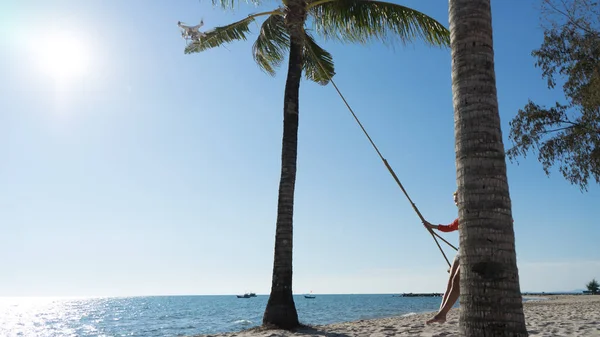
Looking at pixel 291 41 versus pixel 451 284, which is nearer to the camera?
pixel 451 284

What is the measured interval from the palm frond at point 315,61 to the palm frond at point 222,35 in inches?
74.3

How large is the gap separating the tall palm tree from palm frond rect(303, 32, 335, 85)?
9.99 m

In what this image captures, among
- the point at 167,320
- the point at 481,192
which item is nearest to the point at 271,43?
the point at 481,192

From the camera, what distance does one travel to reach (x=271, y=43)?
557 inches

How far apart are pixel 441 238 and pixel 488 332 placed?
4.26 meters

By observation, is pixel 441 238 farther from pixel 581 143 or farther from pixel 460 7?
pixel 581 143

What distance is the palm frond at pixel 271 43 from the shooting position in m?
13.6

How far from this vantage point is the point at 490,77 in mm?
3850

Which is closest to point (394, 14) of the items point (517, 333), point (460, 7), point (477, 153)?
point (460, 7)

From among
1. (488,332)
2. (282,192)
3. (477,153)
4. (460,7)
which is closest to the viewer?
(488,332)

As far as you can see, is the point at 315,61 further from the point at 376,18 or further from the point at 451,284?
the point at 451,284

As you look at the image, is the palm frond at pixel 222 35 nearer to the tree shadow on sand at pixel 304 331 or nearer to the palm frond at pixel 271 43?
the palm frond at pixel 271 43

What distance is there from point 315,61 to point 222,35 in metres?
2.97

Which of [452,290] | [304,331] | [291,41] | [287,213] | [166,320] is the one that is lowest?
[166,320]
